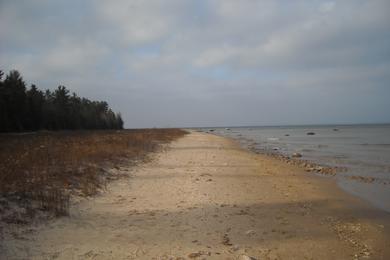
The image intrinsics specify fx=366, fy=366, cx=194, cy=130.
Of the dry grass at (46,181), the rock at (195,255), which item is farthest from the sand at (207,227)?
the dry grass at (46,181)

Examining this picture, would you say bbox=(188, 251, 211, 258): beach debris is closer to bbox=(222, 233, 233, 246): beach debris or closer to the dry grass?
bbox=(222, 233, 233, 246): beach debris

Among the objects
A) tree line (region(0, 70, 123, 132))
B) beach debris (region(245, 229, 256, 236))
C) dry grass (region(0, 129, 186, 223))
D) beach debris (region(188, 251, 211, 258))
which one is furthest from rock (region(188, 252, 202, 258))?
tree line (region(0, 70, 123, 132))

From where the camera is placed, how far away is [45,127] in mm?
74688

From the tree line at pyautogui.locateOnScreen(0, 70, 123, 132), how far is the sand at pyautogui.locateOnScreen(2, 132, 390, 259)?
54.1m

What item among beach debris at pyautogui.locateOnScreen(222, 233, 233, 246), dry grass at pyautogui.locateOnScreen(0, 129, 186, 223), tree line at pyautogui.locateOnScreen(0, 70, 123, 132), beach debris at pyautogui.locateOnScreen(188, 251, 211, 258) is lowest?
beach debris at pyautogui.locateOnScreen(222, 233, 233, 246)

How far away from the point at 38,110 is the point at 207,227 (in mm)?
71492

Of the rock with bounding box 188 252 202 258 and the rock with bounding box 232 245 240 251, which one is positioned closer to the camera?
the rock with bounding box 188 252 202 258

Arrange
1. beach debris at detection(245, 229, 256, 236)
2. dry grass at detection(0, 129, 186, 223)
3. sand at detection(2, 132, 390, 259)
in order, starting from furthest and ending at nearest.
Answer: dry grass at detection(0, 129, 186, 223) → beach debris at detection(245, 229, 256, 236) → sand at detection(2, 132, 390, 259)

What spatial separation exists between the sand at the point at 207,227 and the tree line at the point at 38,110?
177 ft

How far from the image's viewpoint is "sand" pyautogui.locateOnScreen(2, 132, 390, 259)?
6.50 metres

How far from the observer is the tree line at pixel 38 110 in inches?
2422

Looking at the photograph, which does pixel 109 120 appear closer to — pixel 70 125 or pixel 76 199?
pixel 70 125

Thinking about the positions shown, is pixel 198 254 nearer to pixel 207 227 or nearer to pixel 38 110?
pixel 207 227

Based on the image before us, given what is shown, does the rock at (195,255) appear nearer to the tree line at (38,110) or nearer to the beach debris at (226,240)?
the beach debris at (226,240)
